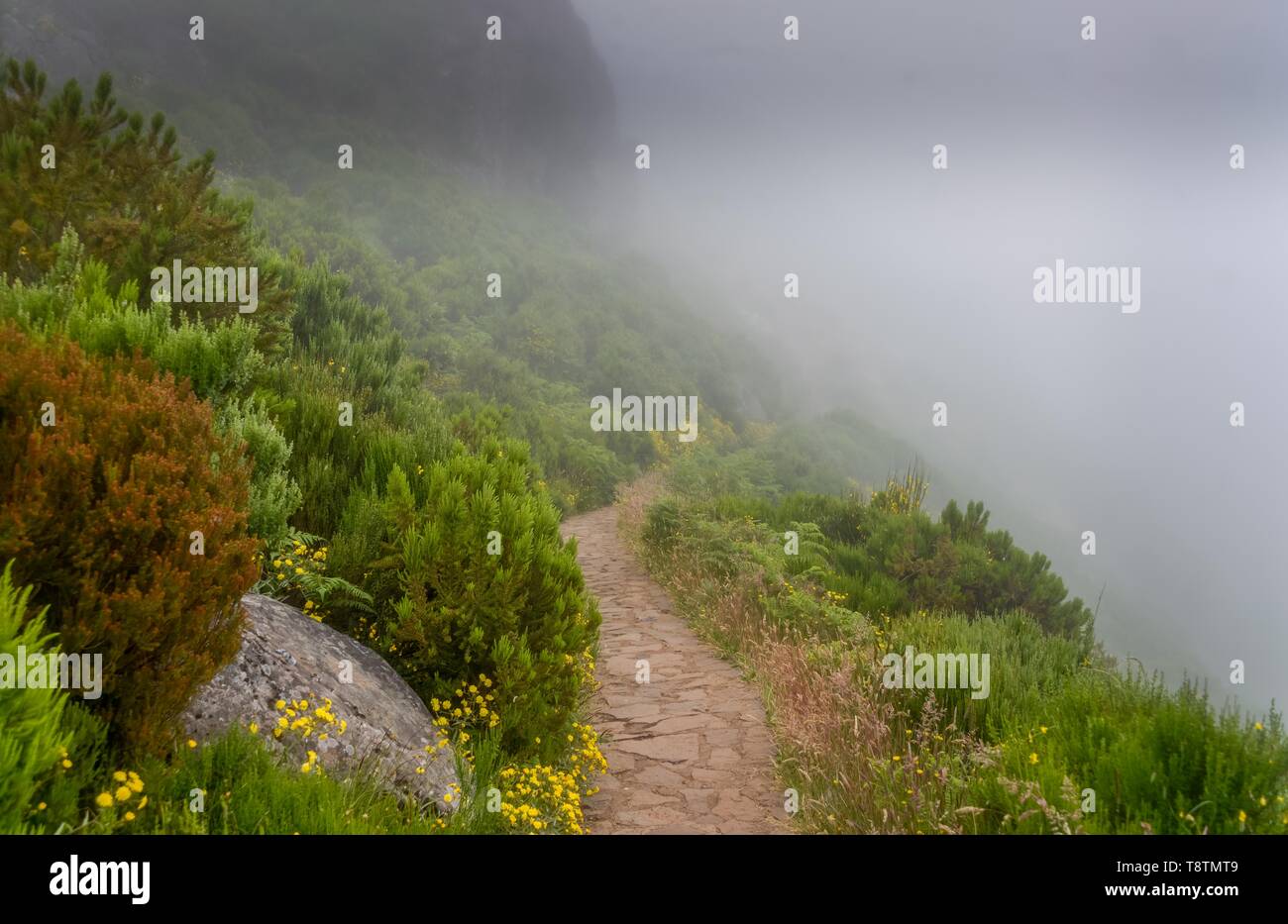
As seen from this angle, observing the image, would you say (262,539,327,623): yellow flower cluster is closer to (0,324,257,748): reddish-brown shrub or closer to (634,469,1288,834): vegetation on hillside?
(0,324,257,748): reddish-brown shrub

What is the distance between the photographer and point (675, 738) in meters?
5.83

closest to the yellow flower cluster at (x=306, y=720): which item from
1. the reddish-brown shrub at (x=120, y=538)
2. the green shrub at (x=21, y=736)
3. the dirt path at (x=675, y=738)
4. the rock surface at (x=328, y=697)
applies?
the rock surface at (x=328, y=697)

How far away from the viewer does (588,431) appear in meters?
20.5

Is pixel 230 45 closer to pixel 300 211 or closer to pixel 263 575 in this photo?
pixel 300 211

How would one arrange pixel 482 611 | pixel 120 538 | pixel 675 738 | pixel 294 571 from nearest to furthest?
pixel 120 538, pixel 294 571, pixel 482 611, pixel 675 738

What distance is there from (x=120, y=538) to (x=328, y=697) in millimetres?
1364

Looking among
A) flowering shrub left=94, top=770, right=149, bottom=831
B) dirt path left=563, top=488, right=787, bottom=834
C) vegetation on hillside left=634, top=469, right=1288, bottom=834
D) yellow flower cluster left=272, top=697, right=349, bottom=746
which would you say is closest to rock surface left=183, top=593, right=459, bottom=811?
yellow flower cluster left=272, top=697, right=349, bottom=746

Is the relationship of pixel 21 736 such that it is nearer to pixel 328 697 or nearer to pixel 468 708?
pixel 328 697

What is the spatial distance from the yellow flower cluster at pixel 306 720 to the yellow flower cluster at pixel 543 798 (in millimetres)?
1114

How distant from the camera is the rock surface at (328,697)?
10.1 feet

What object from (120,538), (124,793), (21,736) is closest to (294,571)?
(120,538)

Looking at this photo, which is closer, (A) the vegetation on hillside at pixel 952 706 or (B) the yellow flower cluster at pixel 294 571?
(A) the vegetation on hillside at pixel 952 706

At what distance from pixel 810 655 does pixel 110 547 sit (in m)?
5.13

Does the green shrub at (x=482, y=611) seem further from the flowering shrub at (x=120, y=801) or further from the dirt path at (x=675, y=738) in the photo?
the flowering shrub at (x=120, y=801)
